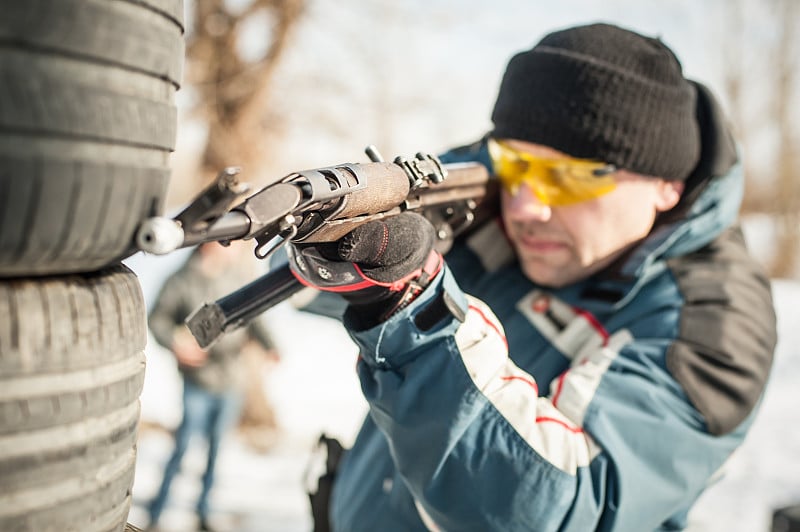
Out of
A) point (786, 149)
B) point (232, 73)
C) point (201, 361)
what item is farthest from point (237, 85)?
point (786, 149)

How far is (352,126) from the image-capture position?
16625mm

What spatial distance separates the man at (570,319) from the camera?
1427mm

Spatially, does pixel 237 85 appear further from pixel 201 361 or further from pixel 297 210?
pixel 297 210

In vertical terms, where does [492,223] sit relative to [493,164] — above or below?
below

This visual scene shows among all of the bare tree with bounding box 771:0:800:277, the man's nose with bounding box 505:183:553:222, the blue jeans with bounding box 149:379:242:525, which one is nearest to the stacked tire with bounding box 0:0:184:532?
the man's nose with bounding box 505:183:553:222

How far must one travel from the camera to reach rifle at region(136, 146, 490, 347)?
0.83 meters

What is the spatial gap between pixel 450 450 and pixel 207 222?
81cm

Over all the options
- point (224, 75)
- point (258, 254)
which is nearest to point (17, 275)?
point (258, 254)

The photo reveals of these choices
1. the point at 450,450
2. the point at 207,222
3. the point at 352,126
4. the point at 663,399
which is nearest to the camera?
the point at 207,222

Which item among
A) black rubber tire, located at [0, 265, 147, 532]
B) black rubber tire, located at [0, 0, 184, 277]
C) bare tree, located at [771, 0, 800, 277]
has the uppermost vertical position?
black rubber tire, located at [0, 0, 184, 277]

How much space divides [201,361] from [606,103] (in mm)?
3980

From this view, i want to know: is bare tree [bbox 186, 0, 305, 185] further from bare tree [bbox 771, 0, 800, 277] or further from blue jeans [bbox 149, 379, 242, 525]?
bare tree [bbox 771, 0, 800, 277]

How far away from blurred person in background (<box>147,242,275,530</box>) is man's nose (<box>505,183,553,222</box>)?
11.0 ft

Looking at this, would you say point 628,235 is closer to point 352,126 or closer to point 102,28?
point 102,28
